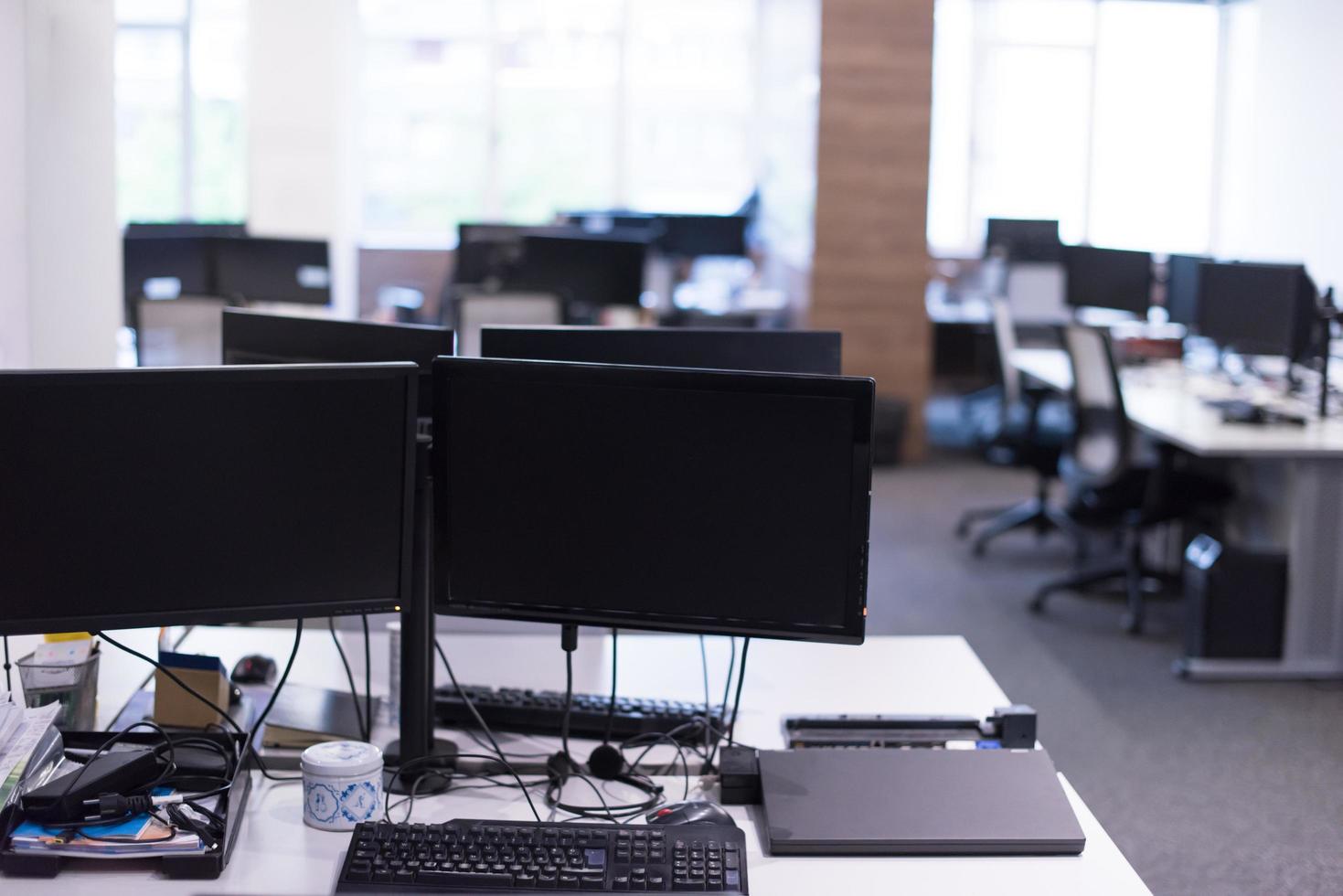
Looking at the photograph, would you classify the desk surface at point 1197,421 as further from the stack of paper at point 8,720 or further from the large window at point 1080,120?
the large window at point 1080,120

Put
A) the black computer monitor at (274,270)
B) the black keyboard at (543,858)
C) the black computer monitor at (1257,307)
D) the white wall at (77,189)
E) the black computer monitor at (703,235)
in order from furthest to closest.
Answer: the black computer monitor at (703,235), the black computer monitor at (274,270), the black computer monitor at (1257,307), the white wall at (77,189), the black keyboard at (543,858)

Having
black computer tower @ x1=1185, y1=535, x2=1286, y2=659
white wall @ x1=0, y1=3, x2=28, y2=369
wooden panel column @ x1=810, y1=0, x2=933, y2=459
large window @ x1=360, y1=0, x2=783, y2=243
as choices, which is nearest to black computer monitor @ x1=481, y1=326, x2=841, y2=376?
white wall @ x1=0, y1=3, x2=28, y2=369

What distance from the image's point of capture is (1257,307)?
529 cm

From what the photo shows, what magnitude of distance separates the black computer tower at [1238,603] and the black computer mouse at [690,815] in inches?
119

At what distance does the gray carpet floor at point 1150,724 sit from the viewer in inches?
125

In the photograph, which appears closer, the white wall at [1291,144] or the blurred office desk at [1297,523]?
the blurred office desk at [1297,523]

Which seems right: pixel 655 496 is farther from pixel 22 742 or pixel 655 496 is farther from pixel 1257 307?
pixel 1257 307

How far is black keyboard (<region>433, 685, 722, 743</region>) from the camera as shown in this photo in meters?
2.01

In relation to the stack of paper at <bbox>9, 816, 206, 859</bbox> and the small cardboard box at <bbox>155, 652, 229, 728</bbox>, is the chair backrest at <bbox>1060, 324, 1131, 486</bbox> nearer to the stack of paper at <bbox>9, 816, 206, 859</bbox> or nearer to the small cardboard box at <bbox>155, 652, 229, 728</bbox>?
the small cardboard box at <bbox>155, 652, 229, 728</bbox>

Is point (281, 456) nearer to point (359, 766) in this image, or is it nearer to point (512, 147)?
point (359, 766)

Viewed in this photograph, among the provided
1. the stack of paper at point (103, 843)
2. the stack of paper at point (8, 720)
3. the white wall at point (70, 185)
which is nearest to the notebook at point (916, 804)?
the stack of paper at point (103, 843)

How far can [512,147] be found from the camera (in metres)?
9.55

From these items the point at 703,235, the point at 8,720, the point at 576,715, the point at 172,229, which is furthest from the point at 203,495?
the point at 703,235

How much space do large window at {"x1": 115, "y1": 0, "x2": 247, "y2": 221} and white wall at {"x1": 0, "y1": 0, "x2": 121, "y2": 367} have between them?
250 inches
